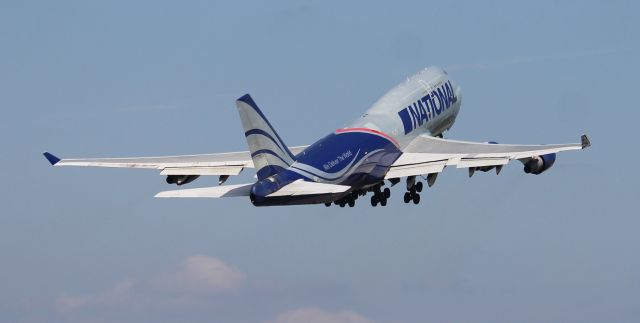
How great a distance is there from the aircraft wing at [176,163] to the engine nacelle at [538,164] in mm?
14966

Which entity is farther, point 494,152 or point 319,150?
point 494,152

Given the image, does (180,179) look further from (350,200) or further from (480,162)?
(480,162)

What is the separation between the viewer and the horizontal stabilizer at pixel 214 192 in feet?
244

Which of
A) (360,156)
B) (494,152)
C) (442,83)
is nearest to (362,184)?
(360,156)

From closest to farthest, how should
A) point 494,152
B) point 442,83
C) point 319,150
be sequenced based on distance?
point 319,150 → point 494,152 → point 442,83

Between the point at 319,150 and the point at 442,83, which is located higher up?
the point at 442,83

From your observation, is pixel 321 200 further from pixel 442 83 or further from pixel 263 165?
pixel 442 83

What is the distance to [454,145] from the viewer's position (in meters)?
90.2

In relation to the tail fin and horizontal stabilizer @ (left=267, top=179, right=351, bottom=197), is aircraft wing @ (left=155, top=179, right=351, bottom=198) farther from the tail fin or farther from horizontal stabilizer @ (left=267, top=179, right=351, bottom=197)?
the tail fin

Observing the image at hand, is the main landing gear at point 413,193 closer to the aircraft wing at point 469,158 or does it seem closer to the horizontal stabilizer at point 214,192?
the aircraft wing at point 469,158

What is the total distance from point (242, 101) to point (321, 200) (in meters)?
6.51

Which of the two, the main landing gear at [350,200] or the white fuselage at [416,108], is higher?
the white fuselage at [416,108]

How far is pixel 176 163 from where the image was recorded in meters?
84.6

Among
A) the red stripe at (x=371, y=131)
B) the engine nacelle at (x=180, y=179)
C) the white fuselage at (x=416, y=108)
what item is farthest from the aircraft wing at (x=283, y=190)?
the white fuselage at (x=416, y=108)
